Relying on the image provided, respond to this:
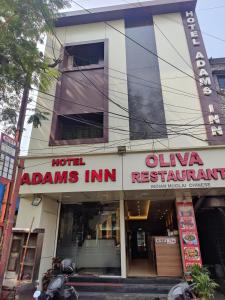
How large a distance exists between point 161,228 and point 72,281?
1033 cm

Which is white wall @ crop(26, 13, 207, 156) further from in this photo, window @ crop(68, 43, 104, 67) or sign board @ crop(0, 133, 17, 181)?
sign board @ crop(0, 133, 17, 181)

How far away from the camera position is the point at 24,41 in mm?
4961

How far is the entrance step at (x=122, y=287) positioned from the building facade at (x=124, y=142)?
326 mm

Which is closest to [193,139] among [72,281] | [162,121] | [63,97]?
[162,121]

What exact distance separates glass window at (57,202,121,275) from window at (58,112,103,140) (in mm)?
2705

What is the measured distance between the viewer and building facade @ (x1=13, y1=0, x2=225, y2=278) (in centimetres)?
688

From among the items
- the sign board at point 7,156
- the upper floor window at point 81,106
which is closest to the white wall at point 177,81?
the upper floor window at point 81,106

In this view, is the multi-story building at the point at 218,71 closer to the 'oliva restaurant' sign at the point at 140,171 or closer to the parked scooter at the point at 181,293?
the 'oliva restaurant' sign at the point at 140,171

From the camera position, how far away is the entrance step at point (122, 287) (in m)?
6.29

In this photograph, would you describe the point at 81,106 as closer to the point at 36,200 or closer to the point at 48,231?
the point at 36,200

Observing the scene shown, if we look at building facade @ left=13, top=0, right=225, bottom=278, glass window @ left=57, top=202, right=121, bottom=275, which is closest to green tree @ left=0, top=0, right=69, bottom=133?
building facade @ left=13, top=0, right=225, bottom=278

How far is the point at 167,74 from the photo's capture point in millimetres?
8844

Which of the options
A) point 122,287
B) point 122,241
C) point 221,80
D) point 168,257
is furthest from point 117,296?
point 221,80

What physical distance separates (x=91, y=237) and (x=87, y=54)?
8.16 metres
